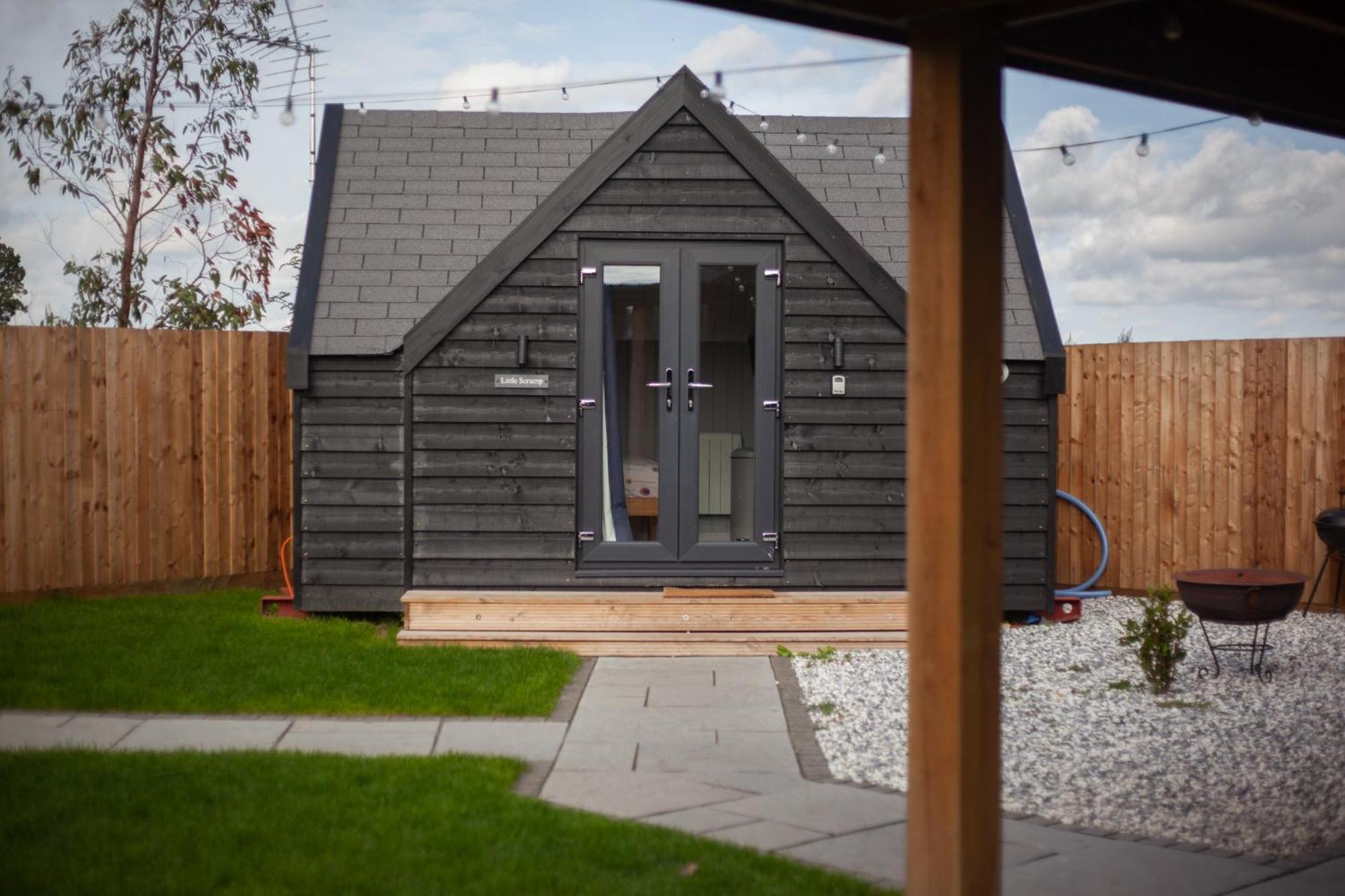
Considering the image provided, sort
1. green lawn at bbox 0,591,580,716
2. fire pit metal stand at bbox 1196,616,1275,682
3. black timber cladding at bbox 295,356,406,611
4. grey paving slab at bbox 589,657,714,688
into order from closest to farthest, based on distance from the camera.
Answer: green lawn at bbox 0,591,580,716 → grey paving slab at bbox 589,657,714,688 → fire pit metal stand at bbox 1196,616,1275,682 → black timber cladding at bbox 295,356,406,611

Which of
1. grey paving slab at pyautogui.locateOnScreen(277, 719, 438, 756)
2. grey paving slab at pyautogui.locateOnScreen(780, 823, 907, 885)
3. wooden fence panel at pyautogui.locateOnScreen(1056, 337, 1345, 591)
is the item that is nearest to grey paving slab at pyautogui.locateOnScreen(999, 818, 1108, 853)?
grey paving slab at pyautogui.locateOnScreen(780, 823, 907, 885)

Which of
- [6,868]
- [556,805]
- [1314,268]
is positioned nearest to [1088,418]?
[1314,268]

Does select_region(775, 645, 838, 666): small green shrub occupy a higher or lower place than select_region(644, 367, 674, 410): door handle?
lower

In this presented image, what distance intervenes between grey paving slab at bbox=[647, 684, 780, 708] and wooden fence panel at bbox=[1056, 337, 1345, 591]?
494 cm

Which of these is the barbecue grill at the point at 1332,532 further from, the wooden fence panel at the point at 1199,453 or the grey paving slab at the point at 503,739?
the grey paving slab at the point at 503,739

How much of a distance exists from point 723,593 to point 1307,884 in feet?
16.2

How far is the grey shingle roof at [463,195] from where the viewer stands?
9.19 metres

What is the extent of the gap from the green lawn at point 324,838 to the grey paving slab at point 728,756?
0.76 m

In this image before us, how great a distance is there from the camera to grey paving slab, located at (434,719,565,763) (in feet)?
18.5

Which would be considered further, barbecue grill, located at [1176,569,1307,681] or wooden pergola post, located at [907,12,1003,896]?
barbecue grill, located at [1176,569,1307,681]

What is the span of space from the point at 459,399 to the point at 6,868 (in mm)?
5305

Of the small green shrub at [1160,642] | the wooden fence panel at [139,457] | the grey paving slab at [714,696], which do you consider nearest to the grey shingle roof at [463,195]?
the wooden fence panel at [139,457]

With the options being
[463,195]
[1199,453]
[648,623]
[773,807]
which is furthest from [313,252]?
[1199,453]

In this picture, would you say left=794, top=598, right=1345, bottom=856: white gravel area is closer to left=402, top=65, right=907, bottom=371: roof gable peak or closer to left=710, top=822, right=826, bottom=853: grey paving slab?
left=710, top=822, right=826, bottom=853: grey paving slab
